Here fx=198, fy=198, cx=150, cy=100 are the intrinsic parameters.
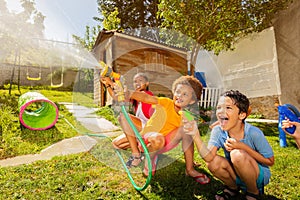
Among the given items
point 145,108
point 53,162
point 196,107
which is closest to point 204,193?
point 196,107

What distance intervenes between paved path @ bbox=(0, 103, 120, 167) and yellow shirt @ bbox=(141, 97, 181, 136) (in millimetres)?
937

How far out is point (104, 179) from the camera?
2.20 m

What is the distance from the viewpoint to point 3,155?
3.03m

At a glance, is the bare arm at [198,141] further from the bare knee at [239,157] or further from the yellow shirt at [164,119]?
the yellow shirt at [164,119]

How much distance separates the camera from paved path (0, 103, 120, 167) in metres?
2.79

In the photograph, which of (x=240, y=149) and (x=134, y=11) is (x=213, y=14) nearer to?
(x=240, y=149)

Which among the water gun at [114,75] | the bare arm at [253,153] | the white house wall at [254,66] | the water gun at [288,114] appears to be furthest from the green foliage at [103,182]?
the white house wall at [254,66]

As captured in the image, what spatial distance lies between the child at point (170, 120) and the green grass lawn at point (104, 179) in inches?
10.3

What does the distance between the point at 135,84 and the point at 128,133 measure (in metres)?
0.56

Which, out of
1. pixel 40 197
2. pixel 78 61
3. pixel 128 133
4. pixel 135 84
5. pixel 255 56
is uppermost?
pixel 255 56

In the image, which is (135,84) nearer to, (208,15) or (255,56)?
(208,15)

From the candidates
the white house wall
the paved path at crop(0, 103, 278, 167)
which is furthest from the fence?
the white house wall

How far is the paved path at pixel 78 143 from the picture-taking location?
279 centimetres

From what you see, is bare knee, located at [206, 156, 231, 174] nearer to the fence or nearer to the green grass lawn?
the green grass lawn
